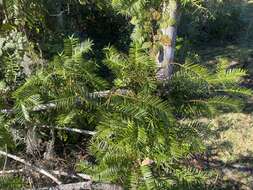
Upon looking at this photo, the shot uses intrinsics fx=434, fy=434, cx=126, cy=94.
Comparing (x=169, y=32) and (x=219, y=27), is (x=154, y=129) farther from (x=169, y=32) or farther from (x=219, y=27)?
(x=219, y=27)

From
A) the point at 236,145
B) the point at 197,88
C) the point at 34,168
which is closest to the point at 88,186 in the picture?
the point at 34,168

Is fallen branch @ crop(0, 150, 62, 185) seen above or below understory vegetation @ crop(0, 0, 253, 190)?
below

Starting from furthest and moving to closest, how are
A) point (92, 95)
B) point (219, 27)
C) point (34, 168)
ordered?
point (219, 27)
point (34, 168)
point (92, 95)

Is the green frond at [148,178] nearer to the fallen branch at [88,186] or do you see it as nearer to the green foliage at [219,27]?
the fallen branch at [88,186]

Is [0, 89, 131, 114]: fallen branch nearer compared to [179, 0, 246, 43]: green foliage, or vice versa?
[0, 89, 131, 114]: fallen branch

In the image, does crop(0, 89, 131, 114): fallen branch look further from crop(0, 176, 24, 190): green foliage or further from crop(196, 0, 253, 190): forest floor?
crop(196, 0, 253, 190): forest floor

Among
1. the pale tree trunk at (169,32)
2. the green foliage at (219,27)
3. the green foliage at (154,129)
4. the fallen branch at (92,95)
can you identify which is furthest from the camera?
the green foliage at (219,27)

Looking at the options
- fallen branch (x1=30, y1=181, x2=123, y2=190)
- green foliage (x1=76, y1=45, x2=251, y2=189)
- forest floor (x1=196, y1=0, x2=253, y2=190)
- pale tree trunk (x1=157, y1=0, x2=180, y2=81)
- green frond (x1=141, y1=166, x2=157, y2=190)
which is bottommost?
forest floor (x1=196, y1=0, x2=253, y2=190)

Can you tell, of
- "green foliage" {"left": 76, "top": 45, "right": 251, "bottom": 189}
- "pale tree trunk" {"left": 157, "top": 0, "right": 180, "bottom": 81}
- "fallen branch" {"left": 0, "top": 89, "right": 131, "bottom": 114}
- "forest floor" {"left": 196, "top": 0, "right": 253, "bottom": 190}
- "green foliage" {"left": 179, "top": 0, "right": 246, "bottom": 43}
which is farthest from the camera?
"green foliage" {"left": 179, "top": 0, "right": 246, "bottom": 43}

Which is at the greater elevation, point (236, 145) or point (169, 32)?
point (169, 32)

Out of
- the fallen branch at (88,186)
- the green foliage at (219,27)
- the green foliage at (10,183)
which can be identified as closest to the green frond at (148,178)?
the fallen branch at (88,186)

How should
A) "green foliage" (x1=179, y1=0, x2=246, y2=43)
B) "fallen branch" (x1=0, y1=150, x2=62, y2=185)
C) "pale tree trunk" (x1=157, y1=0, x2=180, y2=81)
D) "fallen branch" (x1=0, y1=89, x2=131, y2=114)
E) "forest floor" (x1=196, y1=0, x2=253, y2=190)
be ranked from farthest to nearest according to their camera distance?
"green foliage" (x1=179, y1=0, x2=246, y2=43) < "forest floor" (x1=196, y1=0, x2=253, y2=190) < "pale tree trunk" (x1=157, y1=0, x2=180, y2=81) < "fallen branch" (x1=0, y1=150, x2=62, y2=185) < "fallen branch" (x1=0, y1=89, x2=131, y2=114)

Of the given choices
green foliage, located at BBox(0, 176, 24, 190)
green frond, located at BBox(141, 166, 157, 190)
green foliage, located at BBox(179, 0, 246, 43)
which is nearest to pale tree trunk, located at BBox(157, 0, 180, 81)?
green frond, located at BBox(141, 166, 157, 190)

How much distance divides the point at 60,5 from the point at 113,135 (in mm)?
3825
